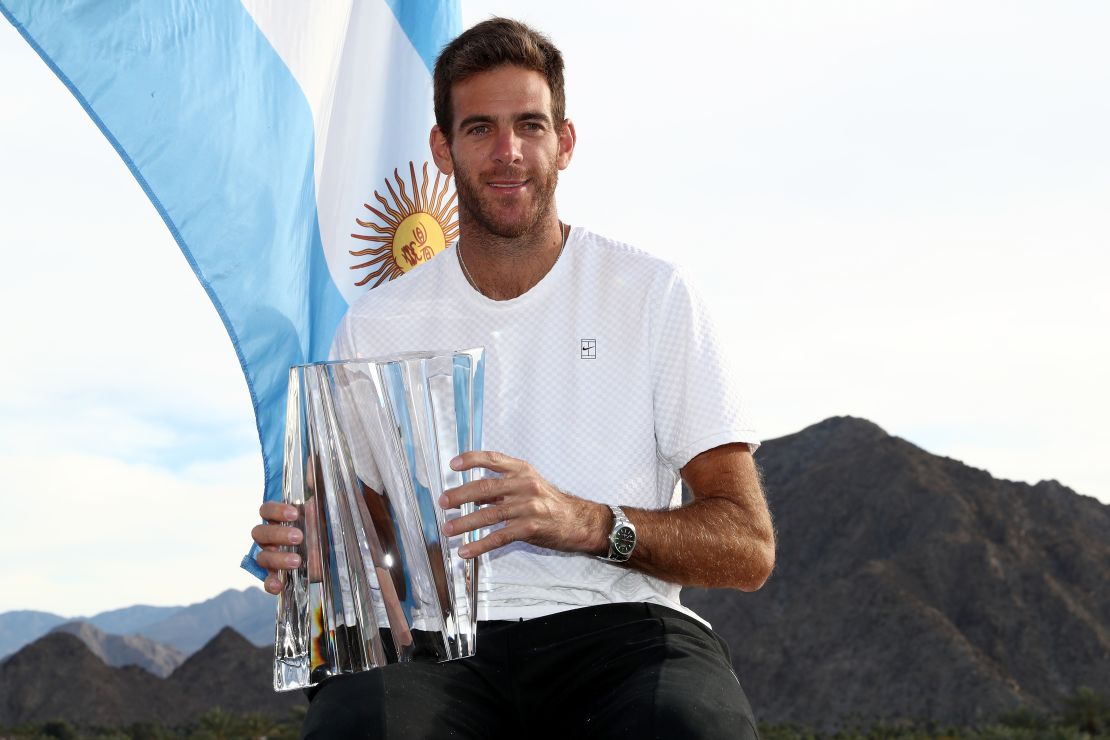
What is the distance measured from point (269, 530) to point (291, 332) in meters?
1.44

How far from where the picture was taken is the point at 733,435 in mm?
2760

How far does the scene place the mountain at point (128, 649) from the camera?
5219cm

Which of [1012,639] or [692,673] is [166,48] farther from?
[1012,639]

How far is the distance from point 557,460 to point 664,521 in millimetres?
383

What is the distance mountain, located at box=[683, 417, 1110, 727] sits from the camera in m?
28.1

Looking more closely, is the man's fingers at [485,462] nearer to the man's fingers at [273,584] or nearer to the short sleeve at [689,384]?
the man's fingers at [273,584]

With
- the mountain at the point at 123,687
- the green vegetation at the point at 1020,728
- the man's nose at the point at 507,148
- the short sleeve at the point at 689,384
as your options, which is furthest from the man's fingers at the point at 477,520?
the mountain at the point at 123,687

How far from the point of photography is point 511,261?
3.10m

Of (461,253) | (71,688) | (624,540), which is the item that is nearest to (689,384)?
(624,540)

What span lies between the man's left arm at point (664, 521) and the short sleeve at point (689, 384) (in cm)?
4

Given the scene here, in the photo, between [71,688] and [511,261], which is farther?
[71,688]

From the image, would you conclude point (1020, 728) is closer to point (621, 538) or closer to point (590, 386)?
point (590, 386)

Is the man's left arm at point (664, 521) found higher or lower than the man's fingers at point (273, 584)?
higher

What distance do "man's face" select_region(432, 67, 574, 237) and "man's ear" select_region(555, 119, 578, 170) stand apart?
8 cm
